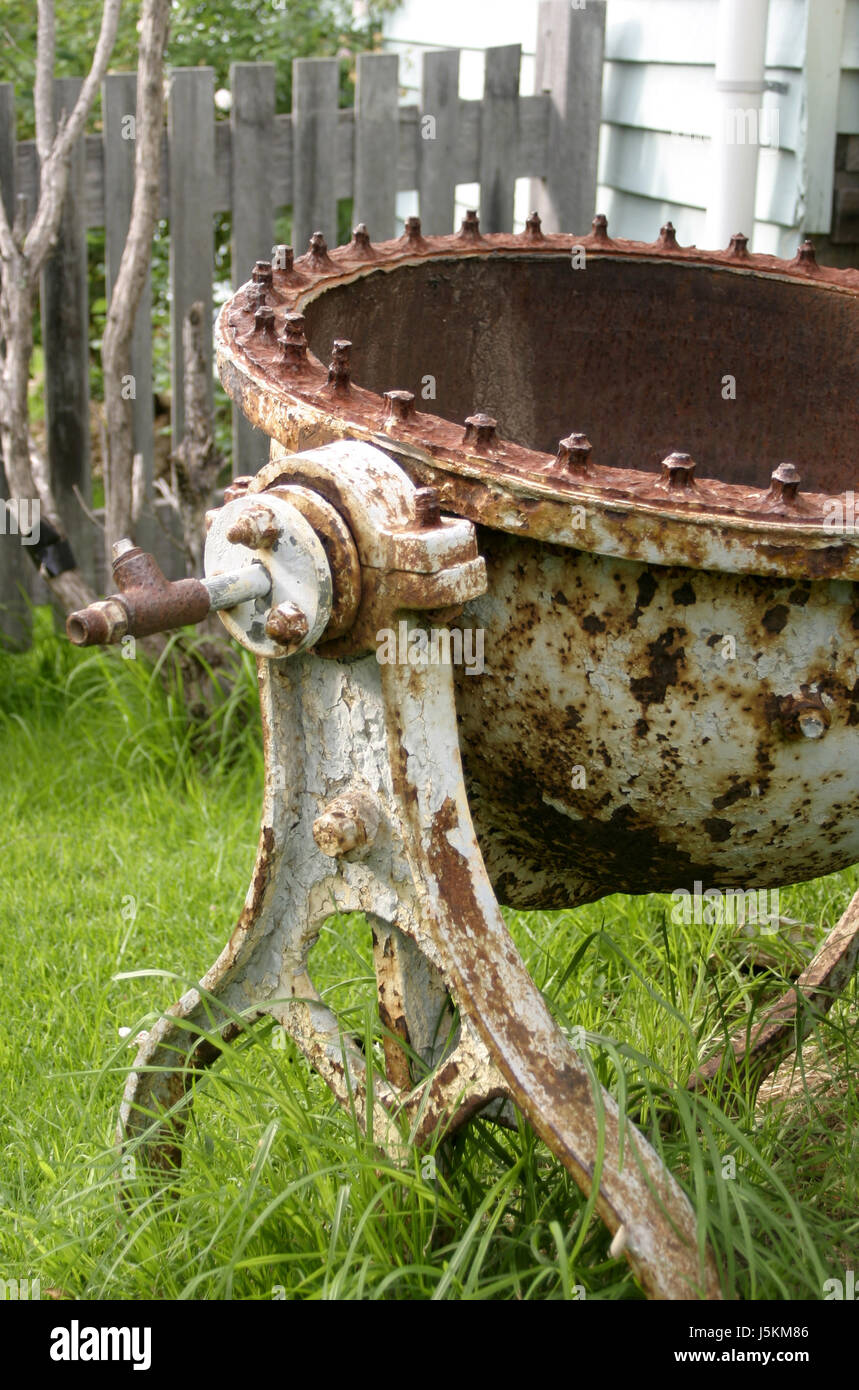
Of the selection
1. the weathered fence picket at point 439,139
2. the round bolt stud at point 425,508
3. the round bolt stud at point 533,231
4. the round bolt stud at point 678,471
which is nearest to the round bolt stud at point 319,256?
the round bolt stud at point 533,231

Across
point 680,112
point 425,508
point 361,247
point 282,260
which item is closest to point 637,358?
point 361,247

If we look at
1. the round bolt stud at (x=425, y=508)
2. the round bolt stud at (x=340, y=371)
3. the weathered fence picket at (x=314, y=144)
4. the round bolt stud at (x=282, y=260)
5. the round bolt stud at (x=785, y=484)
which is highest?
the weathered fence picket at (x=314, y=144)

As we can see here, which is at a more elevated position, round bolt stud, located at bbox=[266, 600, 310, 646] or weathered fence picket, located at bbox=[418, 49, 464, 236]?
weathered fence picket, located at bbox=[418, 49, 464, 236]

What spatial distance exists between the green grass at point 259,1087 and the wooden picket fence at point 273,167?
0.90 meters

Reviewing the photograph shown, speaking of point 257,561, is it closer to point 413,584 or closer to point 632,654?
point 413,584

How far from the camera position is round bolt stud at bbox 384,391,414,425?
1.67 m

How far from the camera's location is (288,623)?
160 centimetres

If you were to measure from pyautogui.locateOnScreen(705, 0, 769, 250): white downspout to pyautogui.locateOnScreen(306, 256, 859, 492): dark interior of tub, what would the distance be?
1.81 m

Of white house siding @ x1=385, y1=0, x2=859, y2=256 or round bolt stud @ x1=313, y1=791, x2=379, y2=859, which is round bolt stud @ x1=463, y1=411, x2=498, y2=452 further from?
white house siding @ x1=385, y1=0, x2=859, y2=256

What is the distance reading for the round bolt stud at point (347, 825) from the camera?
1.69 metres

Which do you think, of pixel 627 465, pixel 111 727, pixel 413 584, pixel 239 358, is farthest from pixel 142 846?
pixel 413 584

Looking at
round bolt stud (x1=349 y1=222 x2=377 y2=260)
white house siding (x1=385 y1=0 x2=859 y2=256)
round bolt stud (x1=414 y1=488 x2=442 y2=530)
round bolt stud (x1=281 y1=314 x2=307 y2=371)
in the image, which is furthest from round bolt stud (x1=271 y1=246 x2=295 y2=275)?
white house siding (x1=385 y1=0 x2=859 y2=256)

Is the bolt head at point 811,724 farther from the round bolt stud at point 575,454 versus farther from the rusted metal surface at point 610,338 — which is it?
the rusted metal surface at point 610,338

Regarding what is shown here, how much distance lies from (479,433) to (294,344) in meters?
0.34
